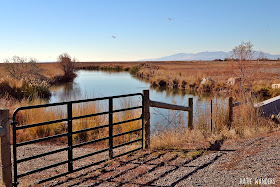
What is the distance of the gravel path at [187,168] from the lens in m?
4.28

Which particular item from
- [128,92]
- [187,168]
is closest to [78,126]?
[187,168]

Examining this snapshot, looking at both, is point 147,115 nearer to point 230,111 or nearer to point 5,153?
point 5,153

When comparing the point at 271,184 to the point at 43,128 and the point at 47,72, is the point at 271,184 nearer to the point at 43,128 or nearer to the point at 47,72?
the point at 43,128

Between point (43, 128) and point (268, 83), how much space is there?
18.4 metres

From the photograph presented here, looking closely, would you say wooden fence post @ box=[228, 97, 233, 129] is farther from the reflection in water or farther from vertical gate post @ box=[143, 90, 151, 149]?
the reflection in water

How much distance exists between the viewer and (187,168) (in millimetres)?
4965

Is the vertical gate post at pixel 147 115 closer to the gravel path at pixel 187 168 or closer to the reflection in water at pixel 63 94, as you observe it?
the gravel path at pixel 187 168

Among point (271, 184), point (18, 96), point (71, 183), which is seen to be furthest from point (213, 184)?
point (18, 96)

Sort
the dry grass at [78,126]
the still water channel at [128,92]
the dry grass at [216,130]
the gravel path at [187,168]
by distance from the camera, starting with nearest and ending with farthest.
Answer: the gravel path at [187,168]
the dry grass at [216,130]
the dry grass at [78,126]
the still water channel at [128,92]

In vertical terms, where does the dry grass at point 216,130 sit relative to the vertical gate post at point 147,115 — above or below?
below

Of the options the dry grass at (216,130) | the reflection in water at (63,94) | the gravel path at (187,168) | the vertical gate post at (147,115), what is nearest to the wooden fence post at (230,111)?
the dry grass at (216,130)

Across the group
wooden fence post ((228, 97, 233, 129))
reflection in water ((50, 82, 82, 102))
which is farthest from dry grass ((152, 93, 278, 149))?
reflection in water ((50, 82, 82, 102))

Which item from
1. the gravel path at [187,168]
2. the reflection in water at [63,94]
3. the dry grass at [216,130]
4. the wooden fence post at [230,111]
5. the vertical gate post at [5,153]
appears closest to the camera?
the vertical gate post at [5,153]

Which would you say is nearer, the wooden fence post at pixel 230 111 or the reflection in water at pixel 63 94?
the wooden fence post at pixel 230 111
